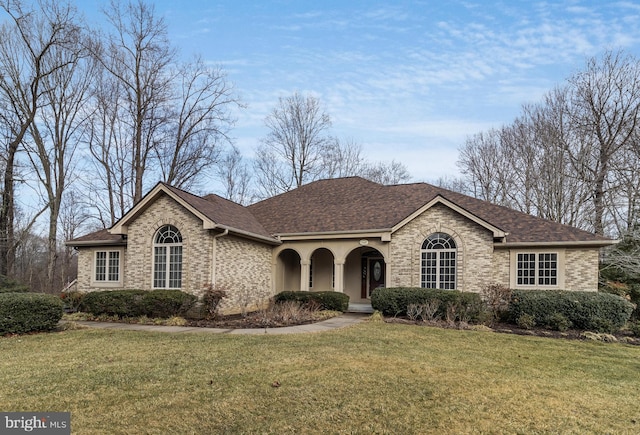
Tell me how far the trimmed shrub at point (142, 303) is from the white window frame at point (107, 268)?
2.92 metres

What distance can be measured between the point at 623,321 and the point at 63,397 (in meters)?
14.7

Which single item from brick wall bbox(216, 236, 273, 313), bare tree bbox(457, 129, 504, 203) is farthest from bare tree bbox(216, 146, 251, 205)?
brick wall bbox(216, 236, 273, 313)

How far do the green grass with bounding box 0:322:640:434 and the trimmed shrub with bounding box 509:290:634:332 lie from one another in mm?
2999

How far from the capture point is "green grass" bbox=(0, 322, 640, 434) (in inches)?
187

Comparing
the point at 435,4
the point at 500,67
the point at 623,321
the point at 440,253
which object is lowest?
the point at 623,321

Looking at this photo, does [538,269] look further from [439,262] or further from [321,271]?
[321,271]

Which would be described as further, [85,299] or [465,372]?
[85,299]

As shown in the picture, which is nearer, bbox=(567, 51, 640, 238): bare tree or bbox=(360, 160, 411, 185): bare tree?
bbox=(567, 51, 640, 238): bare tree

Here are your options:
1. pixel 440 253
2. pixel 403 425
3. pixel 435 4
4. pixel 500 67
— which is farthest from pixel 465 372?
pixel 500 67

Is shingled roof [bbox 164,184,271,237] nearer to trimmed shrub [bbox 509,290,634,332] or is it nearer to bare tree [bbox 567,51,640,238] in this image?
trimmed shrub [bbox 509,290,634,332]

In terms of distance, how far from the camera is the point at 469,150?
32.4 meters

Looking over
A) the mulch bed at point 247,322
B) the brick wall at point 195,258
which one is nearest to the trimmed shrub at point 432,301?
the mulch bed at point 247,322

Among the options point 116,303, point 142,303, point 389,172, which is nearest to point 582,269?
point 142,303

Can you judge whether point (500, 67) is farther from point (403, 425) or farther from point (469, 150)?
point (469, 150)
